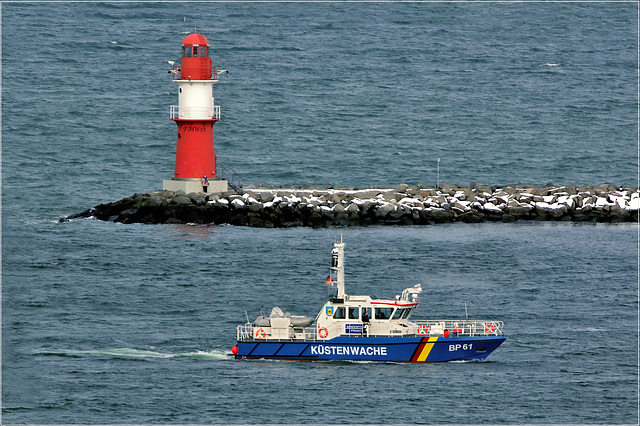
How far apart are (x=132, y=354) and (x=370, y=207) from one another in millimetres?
22460

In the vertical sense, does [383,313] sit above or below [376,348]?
above

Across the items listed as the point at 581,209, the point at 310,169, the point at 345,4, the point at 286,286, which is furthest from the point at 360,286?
the point at 345,4

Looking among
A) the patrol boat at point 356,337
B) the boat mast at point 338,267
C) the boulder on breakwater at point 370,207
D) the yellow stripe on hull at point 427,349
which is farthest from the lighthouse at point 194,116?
the yellow stripe on hull at point 427,349

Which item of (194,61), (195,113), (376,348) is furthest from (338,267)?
(194,61)

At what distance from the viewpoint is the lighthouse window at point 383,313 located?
36.2m

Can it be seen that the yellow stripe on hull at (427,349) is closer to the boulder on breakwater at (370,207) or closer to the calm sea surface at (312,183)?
the calm sea surface at (312,183)

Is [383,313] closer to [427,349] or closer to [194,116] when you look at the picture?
[427,349]

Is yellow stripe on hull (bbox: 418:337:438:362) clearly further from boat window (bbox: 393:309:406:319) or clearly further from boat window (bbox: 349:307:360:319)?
boat window (bbox: 349:307:360:319)

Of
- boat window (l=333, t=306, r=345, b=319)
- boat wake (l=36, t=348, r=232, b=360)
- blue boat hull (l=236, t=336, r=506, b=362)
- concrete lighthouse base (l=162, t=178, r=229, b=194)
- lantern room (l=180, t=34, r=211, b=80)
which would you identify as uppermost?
lantern room (l=180, t=34, r=211, b=80)

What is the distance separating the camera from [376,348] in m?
36.1

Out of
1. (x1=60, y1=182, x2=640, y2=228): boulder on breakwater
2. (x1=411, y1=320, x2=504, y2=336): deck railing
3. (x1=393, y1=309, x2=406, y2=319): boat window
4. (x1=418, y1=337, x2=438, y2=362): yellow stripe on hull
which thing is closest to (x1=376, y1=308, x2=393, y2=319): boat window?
(x1=393, y1=309, x2=406, y2=319): boat window

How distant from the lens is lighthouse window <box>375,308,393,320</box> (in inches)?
1427

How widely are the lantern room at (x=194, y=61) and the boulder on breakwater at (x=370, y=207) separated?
5.72 meters

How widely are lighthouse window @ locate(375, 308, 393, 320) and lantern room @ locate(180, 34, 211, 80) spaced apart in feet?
83.1
